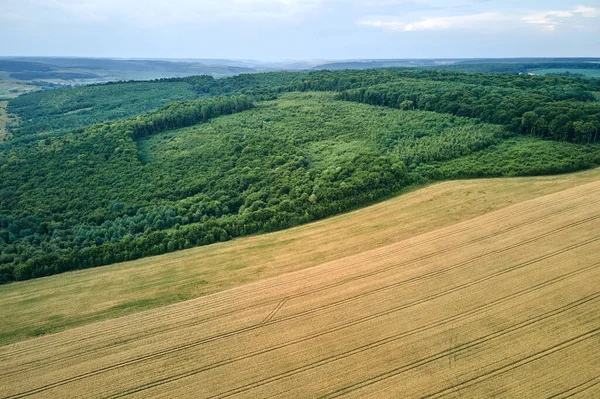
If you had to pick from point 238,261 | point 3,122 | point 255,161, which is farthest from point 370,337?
point 3,122

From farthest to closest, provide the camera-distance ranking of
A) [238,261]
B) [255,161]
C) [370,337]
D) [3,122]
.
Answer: [3,122], [255,161], [238,261], [370,337]

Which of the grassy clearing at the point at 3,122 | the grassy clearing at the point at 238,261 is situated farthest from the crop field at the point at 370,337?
the grassy clearing at the point at 3,122

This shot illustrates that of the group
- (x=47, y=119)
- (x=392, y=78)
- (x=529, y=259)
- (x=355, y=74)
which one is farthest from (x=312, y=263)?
(x=47, y=119)

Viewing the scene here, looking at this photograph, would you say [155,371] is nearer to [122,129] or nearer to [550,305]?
[550,305]

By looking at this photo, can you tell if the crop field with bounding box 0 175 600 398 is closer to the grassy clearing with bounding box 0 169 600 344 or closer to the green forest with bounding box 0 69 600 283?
the grassy clearing with bounding box 0 169 600 344

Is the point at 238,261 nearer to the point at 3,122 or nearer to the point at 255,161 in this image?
the point at 255,161
